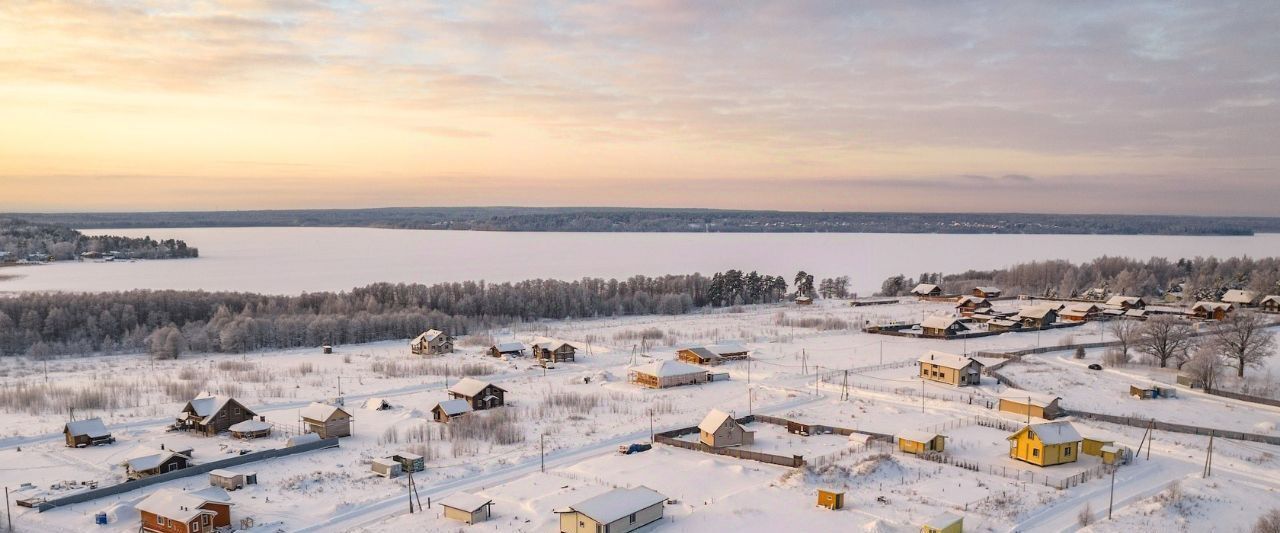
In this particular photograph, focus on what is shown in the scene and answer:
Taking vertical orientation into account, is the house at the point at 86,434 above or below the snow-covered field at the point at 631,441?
above

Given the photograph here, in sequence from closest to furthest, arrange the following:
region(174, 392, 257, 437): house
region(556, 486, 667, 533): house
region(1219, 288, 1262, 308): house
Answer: region(556, 486, 667, 533): house → region(174, 392, 257, 437): house → region(1219, 288, 1262, 308): house

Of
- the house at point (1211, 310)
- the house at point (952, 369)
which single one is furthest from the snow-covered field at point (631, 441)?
the house at point (1211, 310)

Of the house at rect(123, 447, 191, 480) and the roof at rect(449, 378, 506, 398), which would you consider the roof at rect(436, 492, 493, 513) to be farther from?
the roof at rect(449, 378, 506, 398)

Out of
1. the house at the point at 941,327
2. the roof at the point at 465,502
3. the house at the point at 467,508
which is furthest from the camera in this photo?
the house at the point at 941,327

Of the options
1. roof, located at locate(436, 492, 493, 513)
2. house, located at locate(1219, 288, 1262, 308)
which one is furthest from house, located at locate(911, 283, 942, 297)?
roof, located at locate(436, 492, 493, 513)

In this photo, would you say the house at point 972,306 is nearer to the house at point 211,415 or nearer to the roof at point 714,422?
the roof at point 714,422

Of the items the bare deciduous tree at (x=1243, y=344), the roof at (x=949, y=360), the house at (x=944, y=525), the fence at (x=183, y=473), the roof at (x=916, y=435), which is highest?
the bare deciduous tree at (x=1243, y=344)

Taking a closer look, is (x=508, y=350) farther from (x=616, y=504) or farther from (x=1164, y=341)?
(x=1164, y=341)

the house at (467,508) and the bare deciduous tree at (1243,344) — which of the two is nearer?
the house at (467,508)
